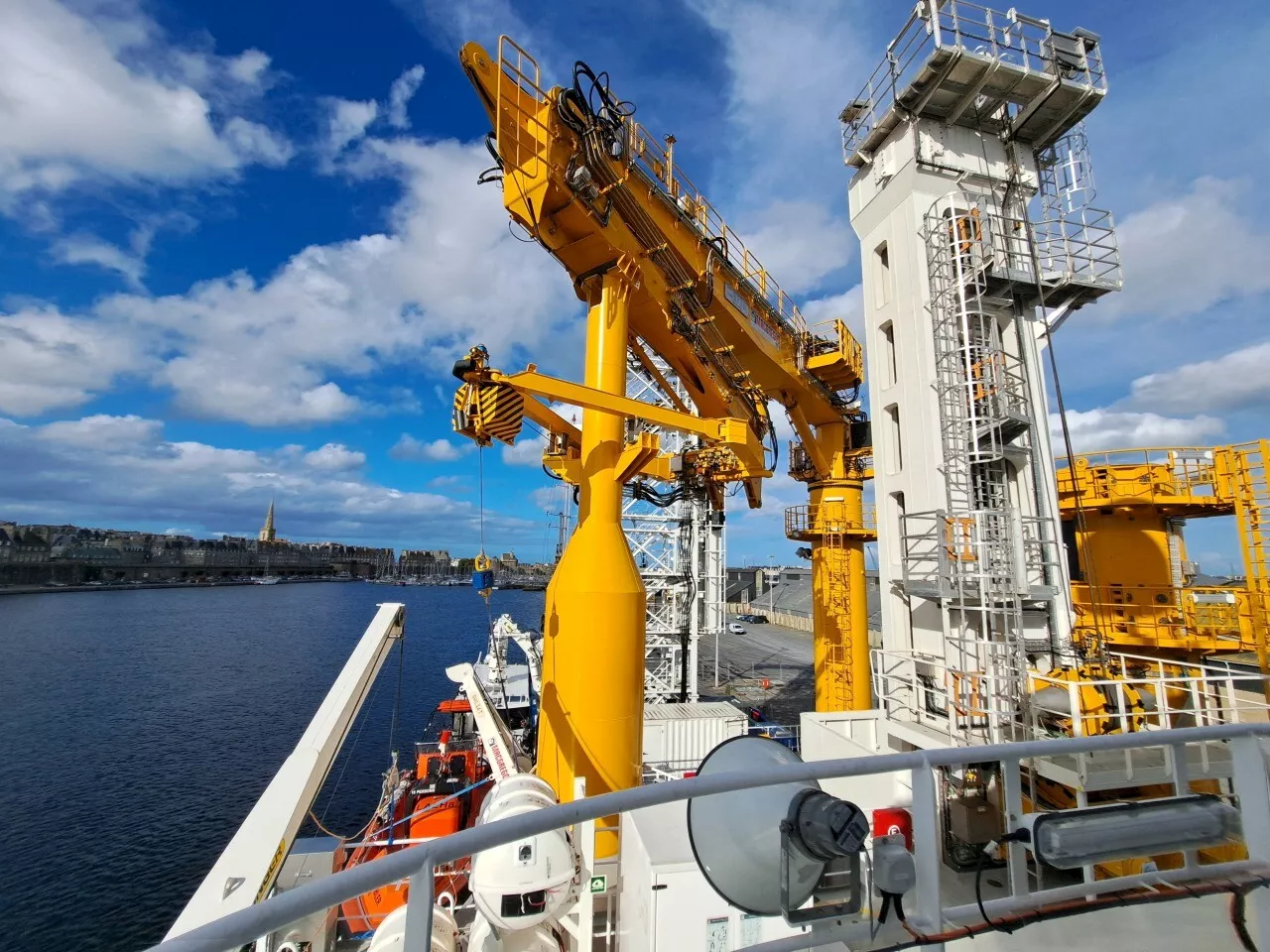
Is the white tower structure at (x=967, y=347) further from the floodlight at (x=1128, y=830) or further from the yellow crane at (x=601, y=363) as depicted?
the floodlight at (x=1128, y=830)

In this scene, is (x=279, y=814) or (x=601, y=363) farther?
(x=601, y=363)

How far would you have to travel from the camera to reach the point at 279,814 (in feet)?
26.0

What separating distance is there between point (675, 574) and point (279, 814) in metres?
18.2

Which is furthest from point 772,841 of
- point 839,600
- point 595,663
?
point 839,600

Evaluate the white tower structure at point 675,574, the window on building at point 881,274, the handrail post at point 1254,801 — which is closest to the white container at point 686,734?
the white tower structure at point 675,574

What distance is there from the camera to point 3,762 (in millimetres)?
25656

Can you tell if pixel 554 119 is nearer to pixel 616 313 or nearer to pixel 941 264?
pixel 616 313

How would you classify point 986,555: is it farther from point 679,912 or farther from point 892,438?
point 679,912

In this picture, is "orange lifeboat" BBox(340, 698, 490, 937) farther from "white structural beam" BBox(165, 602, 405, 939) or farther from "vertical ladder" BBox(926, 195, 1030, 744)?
"vertical ladder" BBox(926, 195, 1030, 744)

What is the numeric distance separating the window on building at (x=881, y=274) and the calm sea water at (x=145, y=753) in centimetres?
2299

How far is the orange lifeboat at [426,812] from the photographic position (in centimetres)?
1116

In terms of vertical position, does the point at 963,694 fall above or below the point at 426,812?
above

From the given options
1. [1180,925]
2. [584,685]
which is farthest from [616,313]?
[1180,925]

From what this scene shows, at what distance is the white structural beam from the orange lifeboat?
2091mm
